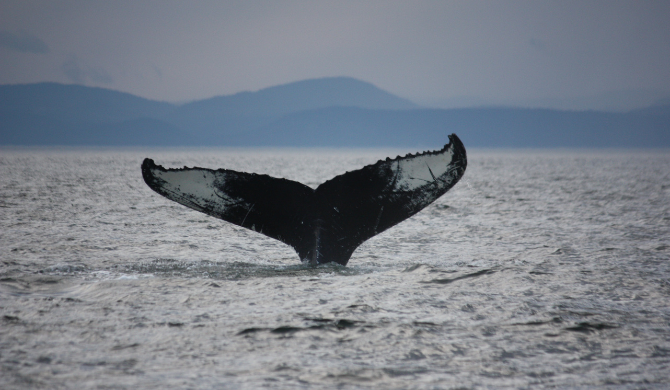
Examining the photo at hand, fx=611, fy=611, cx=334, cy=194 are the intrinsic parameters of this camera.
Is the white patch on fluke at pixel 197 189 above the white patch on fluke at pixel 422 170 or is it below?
below

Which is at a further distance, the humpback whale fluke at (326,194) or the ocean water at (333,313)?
the humpback whale fluke at (326,194)

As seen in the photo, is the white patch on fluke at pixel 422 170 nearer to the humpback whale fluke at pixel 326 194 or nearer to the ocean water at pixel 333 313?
the humpback whale fluke at pixel 326 194

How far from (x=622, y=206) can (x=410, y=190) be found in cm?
1032

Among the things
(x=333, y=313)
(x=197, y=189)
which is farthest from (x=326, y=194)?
(x=333, y=313)

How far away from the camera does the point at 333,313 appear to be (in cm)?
427

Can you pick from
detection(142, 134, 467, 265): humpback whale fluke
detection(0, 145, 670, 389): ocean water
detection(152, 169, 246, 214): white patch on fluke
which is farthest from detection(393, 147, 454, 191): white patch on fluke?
detection(152, 169, 246, 214): white patch on fluke

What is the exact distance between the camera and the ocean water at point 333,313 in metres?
3.09

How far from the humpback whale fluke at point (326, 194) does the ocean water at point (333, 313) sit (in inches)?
19.1

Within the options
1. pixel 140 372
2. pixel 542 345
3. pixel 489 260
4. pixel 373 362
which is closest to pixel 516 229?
pixel 489 260

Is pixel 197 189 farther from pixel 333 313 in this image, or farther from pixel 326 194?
pixel 333 313

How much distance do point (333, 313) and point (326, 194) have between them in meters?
1.72

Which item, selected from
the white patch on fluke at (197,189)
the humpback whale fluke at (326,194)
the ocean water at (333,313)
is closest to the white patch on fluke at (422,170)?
the humpback whale fluke at (326,194)

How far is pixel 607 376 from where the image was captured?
3.08 meters

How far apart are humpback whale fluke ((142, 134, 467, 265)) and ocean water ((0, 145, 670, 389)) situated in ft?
1.60
